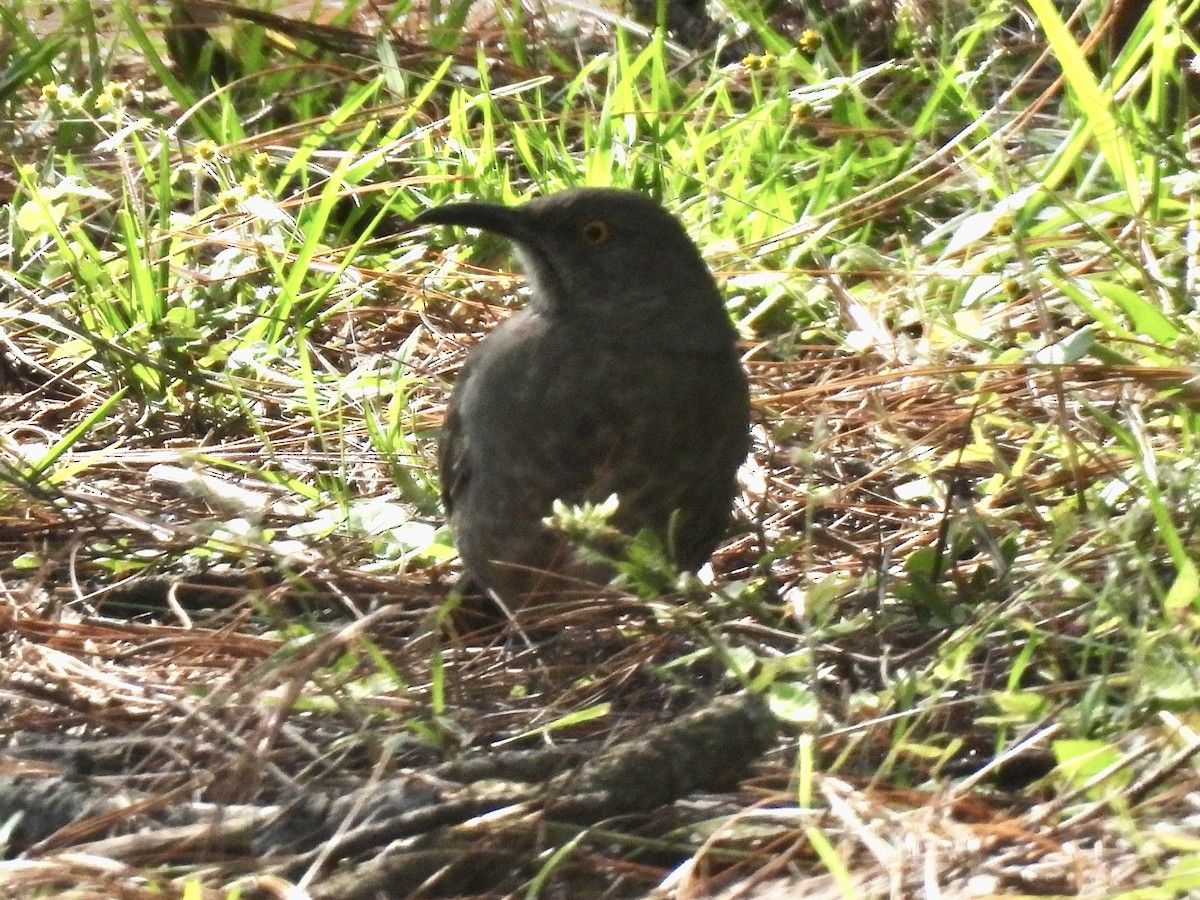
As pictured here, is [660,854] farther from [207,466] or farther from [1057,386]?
[207,466]

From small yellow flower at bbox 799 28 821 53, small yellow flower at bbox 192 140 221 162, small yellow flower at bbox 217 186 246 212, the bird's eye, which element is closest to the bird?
the bird's eye

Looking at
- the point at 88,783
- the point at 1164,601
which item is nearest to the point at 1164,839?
the point at 1164,601

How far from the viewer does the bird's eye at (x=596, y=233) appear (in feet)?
11.6

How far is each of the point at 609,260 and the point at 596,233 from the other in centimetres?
6

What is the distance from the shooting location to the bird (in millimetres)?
3279

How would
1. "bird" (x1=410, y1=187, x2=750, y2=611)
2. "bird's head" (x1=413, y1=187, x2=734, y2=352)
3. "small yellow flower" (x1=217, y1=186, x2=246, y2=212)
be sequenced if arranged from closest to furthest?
"bird" (x1=410, y1=187, x2=750, y2=611), "bird's head" (x1=413, y1=187, x2=734, y2=352), "small yellow flower" (x1=217, y1=186, x2=246, y2=212)

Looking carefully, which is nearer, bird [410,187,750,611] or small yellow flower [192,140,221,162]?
bird [410,187,750,611]

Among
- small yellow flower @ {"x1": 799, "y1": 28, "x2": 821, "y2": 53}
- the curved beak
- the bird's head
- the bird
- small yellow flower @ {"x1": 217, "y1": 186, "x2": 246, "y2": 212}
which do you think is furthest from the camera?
small yellow flower @ {"x1": 799, "y1": 28, "x2": 821, "y2": 53}

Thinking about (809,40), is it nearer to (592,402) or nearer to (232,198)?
(232,198)

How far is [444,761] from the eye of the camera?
2477 mm

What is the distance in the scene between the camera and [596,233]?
3.53 meters

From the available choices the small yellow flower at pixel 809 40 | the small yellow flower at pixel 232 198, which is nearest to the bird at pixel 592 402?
the small yellow flower at pixel 232 198

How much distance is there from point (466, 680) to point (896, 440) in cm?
117

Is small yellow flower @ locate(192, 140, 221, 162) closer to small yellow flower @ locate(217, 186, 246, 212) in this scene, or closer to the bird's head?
small yellow flower @ locate(217, 186, 246, 212)
